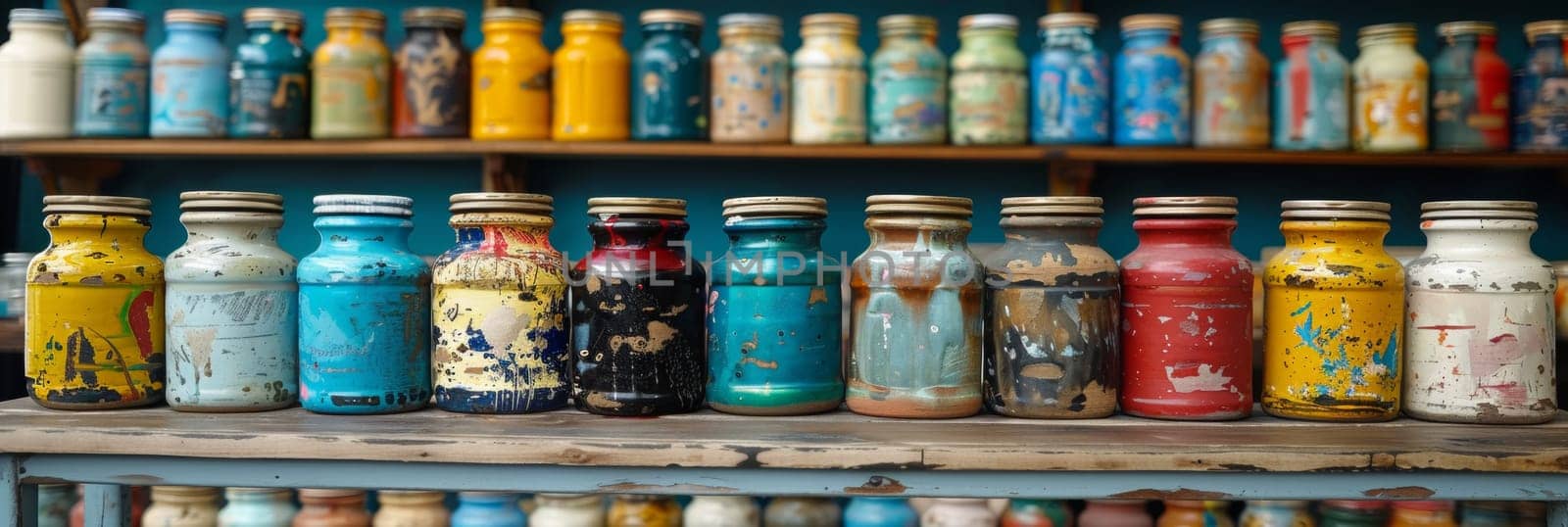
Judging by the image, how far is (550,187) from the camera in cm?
274

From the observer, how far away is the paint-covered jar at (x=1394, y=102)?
226 cm

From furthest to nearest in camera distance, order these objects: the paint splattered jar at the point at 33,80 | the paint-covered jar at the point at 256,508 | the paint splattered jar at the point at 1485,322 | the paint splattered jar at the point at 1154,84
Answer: the paint splattered jar at the point at 33,80 → the paint splattered jar at the point at 1154,84 → the paint-covered jar at the point at 256,508 → the paint splattered jar at the point at 1485,322

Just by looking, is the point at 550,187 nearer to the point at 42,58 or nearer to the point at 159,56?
the point at 159,56

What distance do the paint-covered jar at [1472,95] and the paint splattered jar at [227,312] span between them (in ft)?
7.39

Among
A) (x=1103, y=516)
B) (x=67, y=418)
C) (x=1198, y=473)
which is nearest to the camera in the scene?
(x=1198, y=473)

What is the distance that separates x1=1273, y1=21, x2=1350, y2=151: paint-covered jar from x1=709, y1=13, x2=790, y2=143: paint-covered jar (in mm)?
1072

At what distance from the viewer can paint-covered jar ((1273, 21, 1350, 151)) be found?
2.27 meters

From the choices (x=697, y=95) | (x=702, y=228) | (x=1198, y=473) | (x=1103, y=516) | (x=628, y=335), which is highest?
(x=697, y=95)

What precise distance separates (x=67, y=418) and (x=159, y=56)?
54.3 inches

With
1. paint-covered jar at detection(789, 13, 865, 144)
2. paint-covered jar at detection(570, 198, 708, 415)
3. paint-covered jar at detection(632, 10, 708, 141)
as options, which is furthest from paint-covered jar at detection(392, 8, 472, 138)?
paint-covered jar at detection(570, 198, 708, 415)

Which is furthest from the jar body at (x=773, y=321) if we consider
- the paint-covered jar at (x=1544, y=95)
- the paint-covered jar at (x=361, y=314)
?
the paint-covered jar at (x=1544, y=95)

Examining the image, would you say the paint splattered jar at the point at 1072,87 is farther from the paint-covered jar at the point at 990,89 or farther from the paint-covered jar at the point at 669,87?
the paint-covered jar at the point at 669,87

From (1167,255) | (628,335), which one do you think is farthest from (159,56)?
(1167,255)

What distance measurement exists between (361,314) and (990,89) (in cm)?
146
